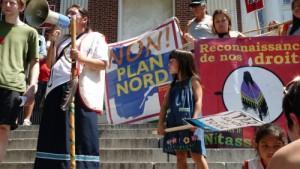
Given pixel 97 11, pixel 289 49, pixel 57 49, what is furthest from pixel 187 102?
pixel 97 11

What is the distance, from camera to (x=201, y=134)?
14.7 ft

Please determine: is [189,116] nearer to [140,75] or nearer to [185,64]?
[185,64]

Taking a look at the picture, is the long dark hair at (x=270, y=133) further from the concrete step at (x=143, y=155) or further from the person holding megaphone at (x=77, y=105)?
the concrete step at (x=143, y=155)

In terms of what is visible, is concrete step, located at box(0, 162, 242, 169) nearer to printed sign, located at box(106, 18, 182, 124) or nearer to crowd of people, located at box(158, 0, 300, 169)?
crowd of people, located at box(158, 0, 300, 169)

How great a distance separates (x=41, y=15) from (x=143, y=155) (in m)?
2.69

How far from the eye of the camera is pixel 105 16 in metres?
13.9

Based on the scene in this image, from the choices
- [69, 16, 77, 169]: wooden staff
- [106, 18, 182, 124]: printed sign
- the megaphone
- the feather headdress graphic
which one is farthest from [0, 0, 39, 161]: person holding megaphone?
[106, 18, 182, 124]: printed sign

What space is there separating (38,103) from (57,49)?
523cm

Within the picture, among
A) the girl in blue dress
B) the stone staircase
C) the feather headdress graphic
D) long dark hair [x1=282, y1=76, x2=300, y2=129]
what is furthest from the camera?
the feather headdress graphic

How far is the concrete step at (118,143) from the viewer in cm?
657

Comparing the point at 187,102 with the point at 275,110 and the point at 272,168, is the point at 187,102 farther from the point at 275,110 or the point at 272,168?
the point at 272,168

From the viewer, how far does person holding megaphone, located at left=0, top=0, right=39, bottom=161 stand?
396 cm

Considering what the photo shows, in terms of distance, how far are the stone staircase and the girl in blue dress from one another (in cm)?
109

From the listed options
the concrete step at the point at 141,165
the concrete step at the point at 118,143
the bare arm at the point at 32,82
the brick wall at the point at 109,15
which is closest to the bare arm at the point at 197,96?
the concrete step at the point at 141,165
